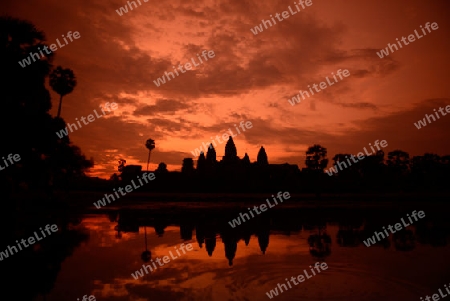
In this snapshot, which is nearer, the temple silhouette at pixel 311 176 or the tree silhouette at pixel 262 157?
the temple silhouette at pixel 311 176

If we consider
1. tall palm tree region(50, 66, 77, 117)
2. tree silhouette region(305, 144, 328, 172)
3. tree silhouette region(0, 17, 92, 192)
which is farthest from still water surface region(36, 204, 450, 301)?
tree silhouette region(305, 144, 328, 172)

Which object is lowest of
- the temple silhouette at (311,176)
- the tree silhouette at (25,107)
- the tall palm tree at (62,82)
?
the temple silhouette at (311,176)

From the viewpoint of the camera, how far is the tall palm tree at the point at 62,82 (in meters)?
40.6

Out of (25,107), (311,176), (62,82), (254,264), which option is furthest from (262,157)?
(254,264)

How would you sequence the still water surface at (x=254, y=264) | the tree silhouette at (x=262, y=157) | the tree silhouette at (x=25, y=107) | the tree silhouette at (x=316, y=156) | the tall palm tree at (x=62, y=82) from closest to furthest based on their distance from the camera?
the still water surface at (x=254, y=264)
the tree silhouette at (x=25, y=107)
the tall palm tree at (x=62, y=82)
the tree silhouette at (x=316, y=156)
the tree silhouette at (x=262, y=157)

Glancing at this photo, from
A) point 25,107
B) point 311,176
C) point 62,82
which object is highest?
point 62,82

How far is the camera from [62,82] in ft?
134

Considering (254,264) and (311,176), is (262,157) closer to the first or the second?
(311,176)

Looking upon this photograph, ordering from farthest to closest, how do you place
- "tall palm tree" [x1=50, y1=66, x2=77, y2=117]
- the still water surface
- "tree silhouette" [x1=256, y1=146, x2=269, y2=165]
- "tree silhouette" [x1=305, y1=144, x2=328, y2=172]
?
1. "tree silhouette" [x1=256, y1=146, x2=269, y2=165]
2. "tree silhouette" [x1=305, y1=144, x2=328, y2=172]
3. "tall palm tree" [x1=50, y1=66, x2=77, y2=117]
4. the still water surface

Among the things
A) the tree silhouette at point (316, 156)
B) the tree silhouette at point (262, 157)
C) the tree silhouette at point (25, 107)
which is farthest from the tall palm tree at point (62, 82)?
the tree silhouette at point (262, 157)

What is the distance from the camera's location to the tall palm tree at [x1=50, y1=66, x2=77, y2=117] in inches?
1598

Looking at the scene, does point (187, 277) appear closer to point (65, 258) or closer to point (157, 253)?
point (157, 253)

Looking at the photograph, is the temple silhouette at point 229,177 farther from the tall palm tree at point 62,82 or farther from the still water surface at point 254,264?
the still water surface at point 254,264

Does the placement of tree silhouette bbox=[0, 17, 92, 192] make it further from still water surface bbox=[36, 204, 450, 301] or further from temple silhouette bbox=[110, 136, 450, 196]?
temple silhouette bbox=[110, 136, 450, 196]
